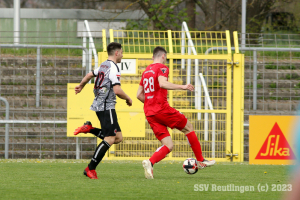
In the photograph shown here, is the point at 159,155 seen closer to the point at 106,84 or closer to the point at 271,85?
the point at 106,84

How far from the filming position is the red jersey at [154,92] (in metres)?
6.04

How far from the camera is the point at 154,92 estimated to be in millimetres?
6105

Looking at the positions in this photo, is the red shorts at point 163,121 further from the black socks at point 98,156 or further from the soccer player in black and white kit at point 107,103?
the black socks at point 98,156

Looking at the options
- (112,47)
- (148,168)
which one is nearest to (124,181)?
(148,168)

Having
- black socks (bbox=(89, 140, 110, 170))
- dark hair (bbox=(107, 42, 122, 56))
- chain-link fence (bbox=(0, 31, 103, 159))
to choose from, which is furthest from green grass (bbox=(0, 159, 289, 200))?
chain-link fence (bbox=(0, 31, 103, 159))

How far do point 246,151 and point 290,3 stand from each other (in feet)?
37.7

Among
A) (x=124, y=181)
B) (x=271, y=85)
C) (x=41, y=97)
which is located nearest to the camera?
(x=124, y=181)

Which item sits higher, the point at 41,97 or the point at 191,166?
the point at 41,97

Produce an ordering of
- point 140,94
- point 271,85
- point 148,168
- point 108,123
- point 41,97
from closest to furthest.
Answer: point 148,168 → point 108,123 → point 140,94 → point 41,97 → point 271,85

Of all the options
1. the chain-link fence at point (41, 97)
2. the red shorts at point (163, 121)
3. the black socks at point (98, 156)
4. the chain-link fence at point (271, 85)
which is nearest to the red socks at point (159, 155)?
the red shorts at point (163, 121)

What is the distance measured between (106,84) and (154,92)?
66 centimetres

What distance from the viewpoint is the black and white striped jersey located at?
19.5 feet

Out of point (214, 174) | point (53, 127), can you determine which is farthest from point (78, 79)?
point (214, 174)

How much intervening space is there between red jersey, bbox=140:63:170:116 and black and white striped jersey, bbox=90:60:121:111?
42 cm
